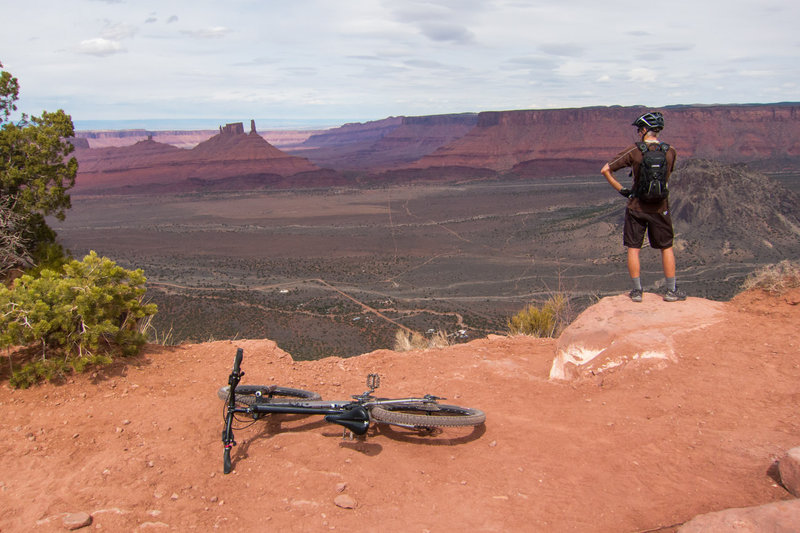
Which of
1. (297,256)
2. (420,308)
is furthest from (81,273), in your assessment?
(297,256)

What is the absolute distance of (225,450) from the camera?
3791 millimetres

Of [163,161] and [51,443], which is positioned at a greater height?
Result: [163,161]

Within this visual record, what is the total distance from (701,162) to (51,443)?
4481 cm

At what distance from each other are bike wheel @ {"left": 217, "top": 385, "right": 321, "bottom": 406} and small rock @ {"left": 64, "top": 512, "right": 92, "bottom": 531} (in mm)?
1385

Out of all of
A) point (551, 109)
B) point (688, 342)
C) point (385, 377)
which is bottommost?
point (385, 377)

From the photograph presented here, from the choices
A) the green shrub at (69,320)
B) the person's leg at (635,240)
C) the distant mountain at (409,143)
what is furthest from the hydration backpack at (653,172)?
the distant mountain at (409,143)

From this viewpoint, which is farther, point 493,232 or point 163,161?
point 163,161

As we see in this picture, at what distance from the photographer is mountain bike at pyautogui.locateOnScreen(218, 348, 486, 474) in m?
3.98

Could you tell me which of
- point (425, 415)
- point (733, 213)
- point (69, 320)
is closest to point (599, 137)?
point (733, 213)

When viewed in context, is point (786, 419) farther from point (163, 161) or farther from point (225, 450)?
point (163, 161)

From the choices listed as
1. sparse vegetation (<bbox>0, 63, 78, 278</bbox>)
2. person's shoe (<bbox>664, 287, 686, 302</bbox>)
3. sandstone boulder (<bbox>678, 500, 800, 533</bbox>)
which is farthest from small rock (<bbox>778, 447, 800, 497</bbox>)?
sparse vegetation (<bbox>0, 63, 78, 278</bbox>)

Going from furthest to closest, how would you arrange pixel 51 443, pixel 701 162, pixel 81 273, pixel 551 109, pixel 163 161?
pixel 551 109 < pixel 163 161 < pixel 701 162 < pixel 81 273 < pixel 51 443

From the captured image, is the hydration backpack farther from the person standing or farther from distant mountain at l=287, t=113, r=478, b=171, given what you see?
distant mountain at l=287, t=113, r=478, b=171

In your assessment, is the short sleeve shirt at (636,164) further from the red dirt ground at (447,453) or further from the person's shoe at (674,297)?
the red dirt ground at (447,453)
